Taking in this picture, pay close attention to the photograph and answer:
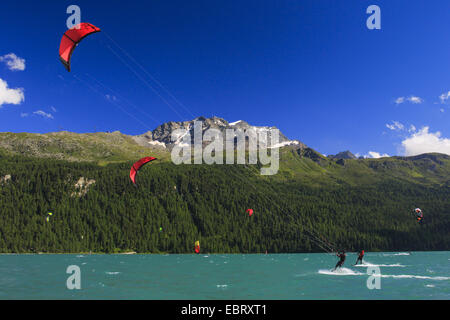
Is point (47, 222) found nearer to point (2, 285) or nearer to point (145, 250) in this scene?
point (145, 250)

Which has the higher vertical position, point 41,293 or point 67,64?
point 67,64

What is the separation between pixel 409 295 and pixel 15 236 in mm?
188441

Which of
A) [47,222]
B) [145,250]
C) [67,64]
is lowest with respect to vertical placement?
[145,250]

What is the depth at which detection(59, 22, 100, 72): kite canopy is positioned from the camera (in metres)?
26.5

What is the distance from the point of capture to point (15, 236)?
17850cm

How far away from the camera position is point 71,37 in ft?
88.6

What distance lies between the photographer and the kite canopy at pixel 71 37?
86.8ft
